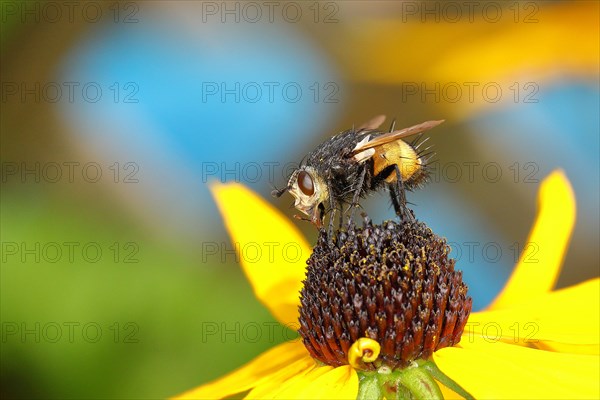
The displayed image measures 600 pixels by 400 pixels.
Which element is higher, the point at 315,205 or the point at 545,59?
the point at 545,59

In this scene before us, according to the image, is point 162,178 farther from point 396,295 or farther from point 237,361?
point 396,295

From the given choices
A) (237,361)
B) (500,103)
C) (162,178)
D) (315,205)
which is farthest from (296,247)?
(500,103)

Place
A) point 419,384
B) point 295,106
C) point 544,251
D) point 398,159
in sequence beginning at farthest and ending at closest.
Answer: point 295,106
point 544,251
point 398,159
point 419,384

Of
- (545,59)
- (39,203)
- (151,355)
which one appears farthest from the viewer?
(545,59)

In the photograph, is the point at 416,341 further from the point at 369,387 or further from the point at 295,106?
the point at 295,106

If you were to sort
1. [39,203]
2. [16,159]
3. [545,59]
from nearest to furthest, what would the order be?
1. [39,203]
2. [16,159]
3. [545,59]

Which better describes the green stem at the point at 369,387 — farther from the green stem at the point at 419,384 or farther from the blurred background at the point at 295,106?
the blurred background at the point at 295,106

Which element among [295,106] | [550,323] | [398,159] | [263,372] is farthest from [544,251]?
[295,106]

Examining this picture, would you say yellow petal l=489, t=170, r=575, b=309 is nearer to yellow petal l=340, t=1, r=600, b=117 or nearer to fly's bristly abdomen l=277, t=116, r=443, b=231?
fly's bristly abdomen l=277, t=116, r=443, b=231
